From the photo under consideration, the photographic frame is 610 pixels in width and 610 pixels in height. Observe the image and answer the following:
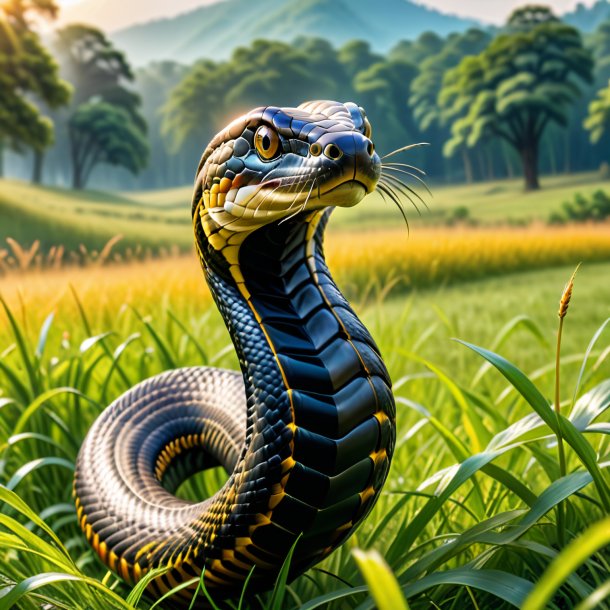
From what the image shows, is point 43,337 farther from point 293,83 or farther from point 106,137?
point 106,137

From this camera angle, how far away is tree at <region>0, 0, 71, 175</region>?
21281 millimetres

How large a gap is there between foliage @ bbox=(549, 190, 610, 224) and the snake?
39.8 ft

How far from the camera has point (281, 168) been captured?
6.49ft

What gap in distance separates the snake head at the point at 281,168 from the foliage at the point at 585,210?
1216 cm

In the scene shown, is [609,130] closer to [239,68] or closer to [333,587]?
[239,68]

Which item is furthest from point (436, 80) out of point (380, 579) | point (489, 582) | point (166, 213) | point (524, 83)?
point (380, 579)

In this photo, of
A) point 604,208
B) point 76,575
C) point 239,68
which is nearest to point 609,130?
point 604,208

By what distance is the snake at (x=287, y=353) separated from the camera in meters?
1.97

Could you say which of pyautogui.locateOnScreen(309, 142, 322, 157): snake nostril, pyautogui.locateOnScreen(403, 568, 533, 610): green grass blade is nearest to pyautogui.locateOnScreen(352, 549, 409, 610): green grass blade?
→ pyautogui.locateOnScreen(403, 568, 533, 610): green grass blade

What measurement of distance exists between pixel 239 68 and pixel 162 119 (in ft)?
26.3

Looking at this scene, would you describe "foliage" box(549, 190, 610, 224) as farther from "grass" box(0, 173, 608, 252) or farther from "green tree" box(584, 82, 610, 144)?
"green tree" box(584, 82, 610, 144)

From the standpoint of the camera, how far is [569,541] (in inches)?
94.0

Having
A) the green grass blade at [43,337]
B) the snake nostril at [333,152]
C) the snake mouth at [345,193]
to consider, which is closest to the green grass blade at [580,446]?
the snake mouth at [345,193]

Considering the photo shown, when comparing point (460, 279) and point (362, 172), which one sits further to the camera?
point (460, 279)
